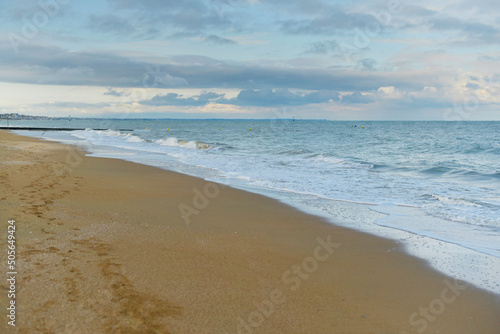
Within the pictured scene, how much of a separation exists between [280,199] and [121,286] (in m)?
6.92

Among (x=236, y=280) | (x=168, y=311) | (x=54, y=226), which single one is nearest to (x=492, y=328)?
(x=236, y=280)

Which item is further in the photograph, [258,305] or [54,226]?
[54,226]

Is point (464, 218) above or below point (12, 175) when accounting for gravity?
below

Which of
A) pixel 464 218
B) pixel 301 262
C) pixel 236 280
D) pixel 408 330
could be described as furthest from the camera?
pixel 464 218

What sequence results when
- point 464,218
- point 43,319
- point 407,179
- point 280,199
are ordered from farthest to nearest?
point 407,179
point 280,199
point 464,218
point 43,319

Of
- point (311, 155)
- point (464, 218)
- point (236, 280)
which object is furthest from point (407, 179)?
point (236, 280)

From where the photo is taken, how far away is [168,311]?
157 inches

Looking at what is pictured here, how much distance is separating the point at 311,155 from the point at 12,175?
1951 centimetres

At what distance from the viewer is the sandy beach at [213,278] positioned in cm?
389

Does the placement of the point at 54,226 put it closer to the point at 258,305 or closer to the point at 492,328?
the point at 258,305

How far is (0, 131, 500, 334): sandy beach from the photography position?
3893 millimetres

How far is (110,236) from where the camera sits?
20.9ft

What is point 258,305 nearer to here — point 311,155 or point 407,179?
point 407,179

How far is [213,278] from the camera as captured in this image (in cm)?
494
